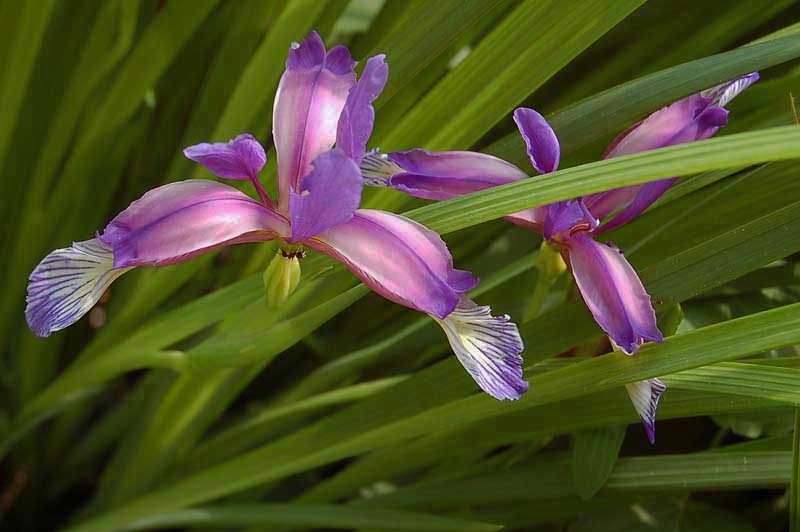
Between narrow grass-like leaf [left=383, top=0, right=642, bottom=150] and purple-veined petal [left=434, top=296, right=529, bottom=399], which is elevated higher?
narrow grass-like leaf [left=383, top=0, right=642, bottom=150]

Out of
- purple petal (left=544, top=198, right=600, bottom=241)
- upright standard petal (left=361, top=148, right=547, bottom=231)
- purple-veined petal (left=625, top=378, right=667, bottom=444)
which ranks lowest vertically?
purple-veined petal (left=625, top=378, right=667, bottom=444)

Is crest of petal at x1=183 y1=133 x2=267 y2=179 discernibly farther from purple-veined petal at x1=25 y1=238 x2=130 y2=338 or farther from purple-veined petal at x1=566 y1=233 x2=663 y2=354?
purple-veined petal at x1=566 y1=233 x2=663 y2=354

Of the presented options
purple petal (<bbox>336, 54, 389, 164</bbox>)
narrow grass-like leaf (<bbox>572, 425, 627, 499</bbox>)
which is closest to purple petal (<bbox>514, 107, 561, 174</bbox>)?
purple petal (<bbox>336, 54, 389, 164</bbox>)

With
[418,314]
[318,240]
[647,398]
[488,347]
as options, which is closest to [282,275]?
[318,240]

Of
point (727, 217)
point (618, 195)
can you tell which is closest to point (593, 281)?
point (618, 195)

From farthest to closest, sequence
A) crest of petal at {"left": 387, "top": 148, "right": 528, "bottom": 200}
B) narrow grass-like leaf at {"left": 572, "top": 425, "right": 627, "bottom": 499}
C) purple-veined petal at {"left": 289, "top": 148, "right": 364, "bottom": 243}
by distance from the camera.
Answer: narrow grass-like leaf at {"left": 572, "top": 425, "right": 627, "bottom": 499} → crest of petal at {"left": 387, "top": 148, "right": 528, "bottom": 200} → purple-veined petal at {"left": 289, "top": 148, "right": 364, "bottom": 243}

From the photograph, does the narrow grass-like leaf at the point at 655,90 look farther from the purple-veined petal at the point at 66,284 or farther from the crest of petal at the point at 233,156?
the purple-veined petal at the point at 66,284

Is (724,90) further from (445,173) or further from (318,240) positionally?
(318,240)
